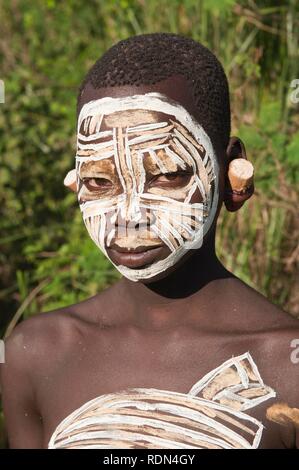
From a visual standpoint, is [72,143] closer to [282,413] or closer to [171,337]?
[171,337]

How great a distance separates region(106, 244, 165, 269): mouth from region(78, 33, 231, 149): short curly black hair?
31cm

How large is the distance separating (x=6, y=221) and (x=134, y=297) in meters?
2.69

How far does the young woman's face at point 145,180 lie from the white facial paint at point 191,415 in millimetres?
288

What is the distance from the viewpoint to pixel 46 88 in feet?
18.4

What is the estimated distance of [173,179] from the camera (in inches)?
95.5

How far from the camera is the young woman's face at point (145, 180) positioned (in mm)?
2391

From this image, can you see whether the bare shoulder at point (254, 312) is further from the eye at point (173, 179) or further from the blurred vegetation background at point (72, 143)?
the blurred vegetation background at point (72, 143)

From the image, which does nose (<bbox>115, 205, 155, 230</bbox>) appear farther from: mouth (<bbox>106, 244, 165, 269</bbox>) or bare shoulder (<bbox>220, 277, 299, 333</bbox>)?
bare shoulder (<bbox>220, 277, 299, 333</bbox>)

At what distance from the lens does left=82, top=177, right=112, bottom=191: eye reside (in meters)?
2.45

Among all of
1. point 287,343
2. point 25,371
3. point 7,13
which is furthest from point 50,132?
point 287,343

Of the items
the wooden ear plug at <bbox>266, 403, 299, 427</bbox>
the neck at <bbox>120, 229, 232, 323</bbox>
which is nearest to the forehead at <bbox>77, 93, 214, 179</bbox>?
the neck at <bbox>120, 229, 232, 323</bbox>

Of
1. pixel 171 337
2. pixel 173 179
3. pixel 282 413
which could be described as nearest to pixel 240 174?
pixel 173 179

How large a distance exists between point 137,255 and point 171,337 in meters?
0.27
